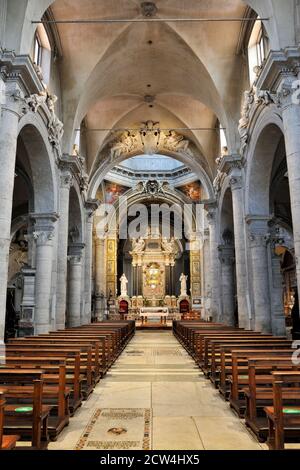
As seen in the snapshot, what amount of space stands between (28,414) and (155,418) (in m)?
1.85

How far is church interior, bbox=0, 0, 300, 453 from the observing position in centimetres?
482

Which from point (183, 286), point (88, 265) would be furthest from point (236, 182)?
point (183, 286)

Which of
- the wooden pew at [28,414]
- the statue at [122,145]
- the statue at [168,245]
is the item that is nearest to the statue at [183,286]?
the statue at [168,245]

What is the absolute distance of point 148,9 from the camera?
→ 1426 centimetres

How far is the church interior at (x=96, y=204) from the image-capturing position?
482 centimetres

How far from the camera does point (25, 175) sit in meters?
17.0

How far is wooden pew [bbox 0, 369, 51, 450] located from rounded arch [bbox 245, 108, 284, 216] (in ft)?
33.0

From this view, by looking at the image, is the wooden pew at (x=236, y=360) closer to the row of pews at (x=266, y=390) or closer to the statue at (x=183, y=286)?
the row of pews at (x=266, y=390)

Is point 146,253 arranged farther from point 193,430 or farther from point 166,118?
point 193,430

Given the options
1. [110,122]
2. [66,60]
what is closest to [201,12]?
[66,60]

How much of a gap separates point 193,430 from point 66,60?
14754mm

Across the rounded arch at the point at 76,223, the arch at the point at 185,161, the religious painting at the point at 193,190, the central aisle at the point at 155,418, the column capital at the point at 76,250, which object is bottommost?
the central aisle at the point at 155,418

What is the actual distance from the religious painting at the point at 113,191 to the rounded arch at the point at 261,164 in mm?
19244

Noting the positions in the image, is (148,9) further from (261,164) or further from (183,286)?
(183,286)
